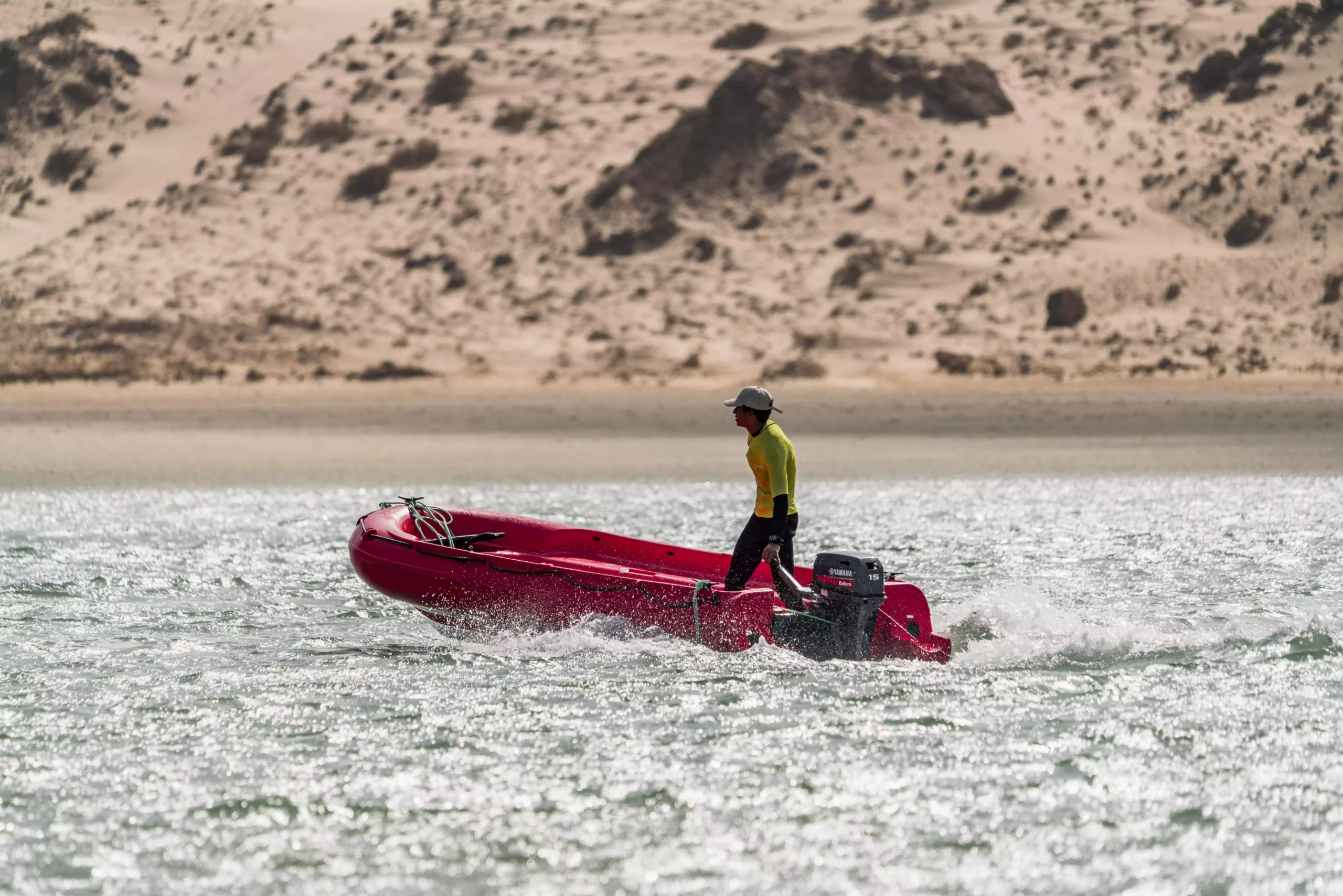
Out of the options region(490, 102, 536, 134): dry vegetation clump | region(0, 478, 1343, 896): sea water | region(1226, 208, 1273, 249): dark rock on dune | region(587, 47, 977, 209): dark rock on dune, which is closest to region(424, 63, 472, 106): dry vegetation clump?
region(490, 102, 536, 134): dry vegetation clump

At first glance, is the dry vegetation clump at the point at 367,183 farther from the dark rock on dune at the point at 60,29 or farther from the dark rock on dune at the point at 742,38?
the dark rock on dune at the point at 60,29

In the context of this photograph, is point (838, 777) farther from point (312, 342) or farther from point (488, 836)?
point (312, 342)

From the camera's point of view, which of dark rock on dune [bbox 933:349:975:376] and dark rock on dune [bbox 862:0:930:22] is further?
dark rock on dune [bbox 862:0:930:22]

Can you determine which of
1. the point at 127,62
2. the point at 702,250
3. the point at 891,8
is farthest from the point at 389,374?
the point at 891,8

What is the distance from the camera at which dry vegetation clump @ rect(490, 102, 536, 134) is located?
44.9 meters

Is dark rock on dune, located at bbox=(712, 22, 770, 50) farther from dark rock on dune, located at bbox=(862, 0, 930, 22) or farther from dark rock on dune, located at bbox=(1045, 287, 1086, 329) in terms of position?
dark rock on dune, located at bbox=(1045, 287, 1086, 329)

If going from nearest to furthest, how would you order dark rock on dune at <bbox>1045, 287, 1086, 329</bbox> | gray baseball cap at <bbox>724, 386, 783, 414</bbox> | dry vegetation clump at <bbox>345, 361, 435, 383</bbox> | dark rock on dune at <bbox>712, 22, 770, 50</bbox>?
gray baseball cap at <bbox>724, 386, 783, 414</bbox> → dry vegetation clump at <bbox>345, 361, 435, 383</bbox> → dark rock on dune at <bbox>1045, 287, 1086, 329</bbox> → dark rock on dune at <bbox>712, 22, 770, 50</bbox>

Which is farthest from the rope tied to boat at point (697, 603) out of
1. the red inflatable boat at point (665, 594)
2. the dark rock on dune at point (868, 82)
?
the dark rock on dune at point (868, 82)

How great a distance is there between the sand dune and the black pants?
21446 millimetres

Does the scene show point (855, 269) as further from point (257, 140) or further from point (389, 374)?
point (257, 140)

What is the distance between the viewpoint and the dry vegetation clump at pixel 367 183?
42312mm

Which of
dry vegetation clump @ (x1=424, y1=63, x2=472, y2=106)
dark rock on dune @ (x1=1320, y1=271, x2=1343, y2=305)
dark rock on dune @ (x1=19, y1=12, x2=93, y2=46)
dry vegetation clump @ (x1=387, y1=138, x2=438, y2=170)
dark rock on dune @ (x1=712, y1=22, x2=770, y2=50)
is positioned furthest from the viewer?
dark rock on dune @ (x1=19, y1=12, x2=93, y2=46)

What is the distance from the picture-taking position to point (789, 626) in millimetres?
9117

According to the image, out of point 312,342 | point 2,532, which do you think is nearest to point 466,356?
point 312,342
